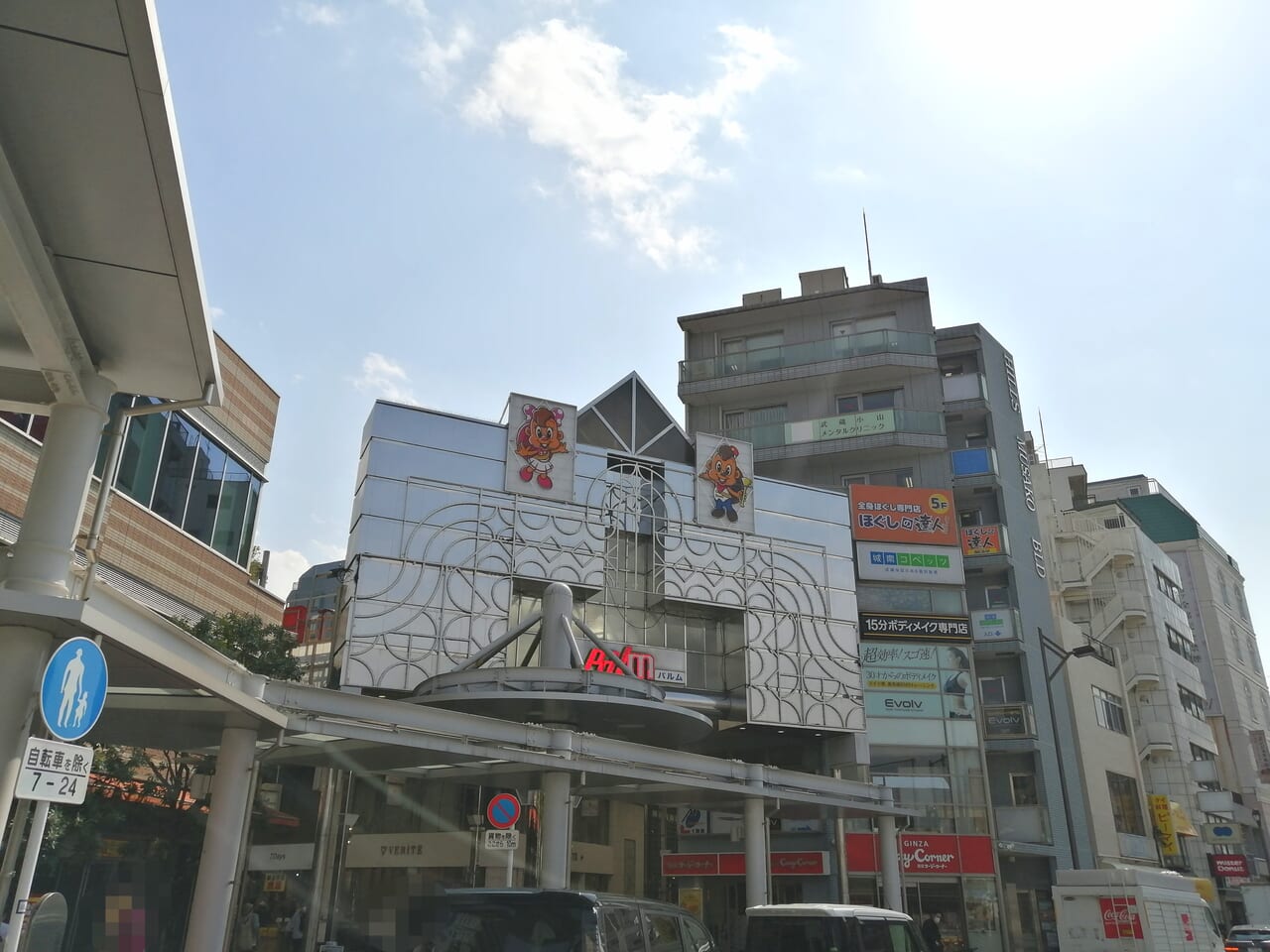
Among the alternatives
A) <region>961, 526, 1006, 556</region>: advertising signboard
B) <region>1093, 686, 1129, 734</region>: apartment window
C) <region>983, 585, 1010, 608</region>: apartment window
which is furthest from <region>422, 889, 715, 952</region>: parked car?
<region>1093, 686, 1129, 734</region>: apartment window

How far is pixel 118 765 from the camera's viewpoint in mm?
20953

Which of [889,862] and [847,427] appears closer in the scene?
[889,862]

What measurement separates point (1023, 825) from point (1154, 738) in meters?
16.0

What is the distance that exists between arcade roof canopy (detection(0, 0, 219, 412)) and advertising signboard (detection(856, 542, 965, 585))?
3135cm

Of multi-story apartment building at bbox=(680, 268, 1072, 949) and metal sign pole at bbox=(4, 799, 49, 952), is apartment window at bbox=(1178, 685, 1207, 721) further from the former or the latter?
metal sign pole at bbox=(4, 799, 49, 952)

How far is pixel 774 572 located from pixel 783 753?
7033 mm

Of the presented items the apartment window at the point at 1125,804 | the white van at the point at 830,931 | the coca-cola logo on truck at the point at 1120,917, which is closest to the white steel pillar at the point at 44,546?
the white van at the point at 830,931

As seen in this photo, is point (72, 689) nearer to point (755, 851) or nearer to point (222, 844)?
point (222, 844)

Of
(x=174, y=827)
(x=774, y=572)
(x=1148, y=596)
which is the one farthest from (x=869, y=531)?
(x=174, y=827)

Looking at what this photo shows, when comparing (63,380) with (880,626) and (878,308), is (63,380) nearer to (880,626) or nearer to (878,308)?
(880,626)

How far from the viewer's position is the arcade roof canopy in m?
6.69

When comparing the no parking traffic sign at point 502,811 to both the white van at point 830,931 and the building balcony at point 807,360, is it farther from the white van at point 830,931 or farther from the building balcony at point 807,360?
the building balcony at point 807,360

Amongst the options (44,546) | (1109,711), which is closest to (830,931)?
(44,546)

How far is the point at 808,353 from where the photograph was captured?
148 feet
